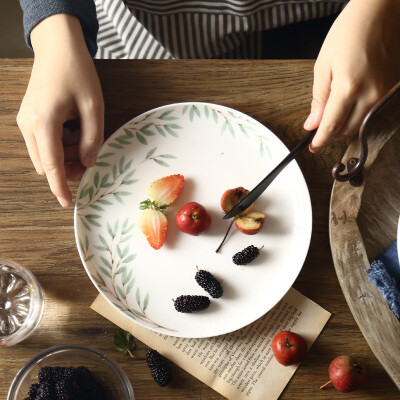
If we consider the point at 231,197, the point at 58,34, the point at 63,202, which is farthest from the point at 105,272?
the point at 58,34

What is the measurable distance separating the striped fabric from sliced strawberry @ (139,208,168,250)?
319 mm

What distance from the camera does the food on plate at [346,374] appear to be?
0.68 m

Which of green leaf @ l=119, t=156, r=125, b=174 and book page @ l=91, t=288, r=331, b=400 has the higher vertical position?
green leaf @ l=119, t=156, r=125, b=174

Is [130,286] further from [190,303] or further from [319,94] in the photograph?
[319,94]

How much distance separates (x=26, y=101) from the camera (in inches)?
26.8

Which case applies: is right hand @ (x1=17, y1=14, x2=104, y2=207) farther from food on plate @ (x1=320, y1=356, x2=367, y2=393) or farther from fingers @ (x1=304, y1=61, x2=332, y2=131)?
food on plate @ (x1=320, y1=356, x2=367, y2=393)

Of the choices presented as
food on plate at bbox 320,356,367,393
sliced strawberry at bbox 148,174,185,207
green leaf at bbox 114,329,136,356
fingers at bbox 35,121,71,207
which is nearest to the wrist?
fingers at bbox 35,121,71,207

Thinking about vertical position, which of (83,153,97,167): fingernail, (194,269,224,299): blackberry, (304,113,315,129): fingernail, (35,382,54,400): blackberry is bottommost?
(35,382,54,400): blackberry

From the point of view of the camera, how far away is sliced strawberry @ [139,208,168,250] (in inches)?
28.2

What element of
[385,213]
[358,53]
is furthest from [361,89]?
[385,213]

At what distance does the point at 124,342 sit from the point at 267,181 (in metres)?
0.33

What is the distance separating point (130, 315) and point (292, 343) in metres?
0.24

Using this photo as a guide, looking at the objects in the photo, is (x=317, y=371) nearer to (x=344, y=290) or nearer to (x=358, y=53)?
(x=344, y=290)

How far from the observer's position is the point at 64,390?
67cm
